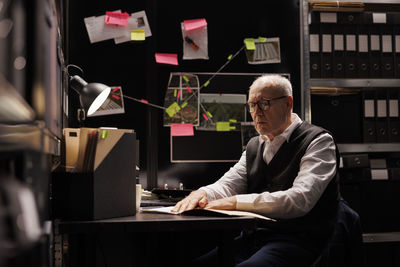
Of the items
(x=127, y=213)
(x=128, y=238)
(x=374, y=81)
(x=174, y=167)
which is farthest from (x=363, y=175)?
(x=127, y=213)

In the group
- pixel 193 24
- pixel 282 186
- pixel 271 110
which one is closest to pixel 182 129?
pixel 193 24

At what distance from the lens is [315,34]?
2744 mm

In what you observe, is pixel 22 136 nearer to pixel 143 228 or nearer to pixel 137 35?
pixel 143 228

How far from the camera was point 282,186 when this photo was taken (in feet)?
5.97

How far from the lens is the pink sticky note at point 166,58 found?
2.77 m

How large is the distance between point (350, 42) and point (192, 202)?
1.68 meters

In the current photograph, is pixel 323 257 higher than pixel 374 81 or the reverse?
the reverse

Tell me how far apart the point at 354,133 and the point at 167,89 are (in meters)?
1.20

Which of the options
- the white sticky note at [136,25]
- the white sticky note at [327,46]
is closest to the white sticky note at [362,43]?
the white sticky note at [327,46]

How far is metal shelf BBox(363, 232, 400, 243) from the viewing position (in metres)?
2.61

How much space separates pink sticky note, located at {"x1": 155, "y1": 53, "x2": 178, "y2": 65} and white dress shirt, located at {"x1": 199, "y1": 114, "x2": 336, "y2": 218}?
42.1 inches

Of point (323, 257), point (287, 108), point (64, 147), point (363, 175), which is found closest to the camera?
point (64, 147)

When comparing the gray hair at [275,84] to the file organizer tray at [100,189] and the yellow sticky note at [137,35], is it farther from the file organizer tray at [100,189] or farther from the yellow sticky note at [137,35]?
the yellow sticky note at [137,35]

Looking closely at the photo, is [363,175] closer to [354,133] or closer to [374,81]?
[354,133]
